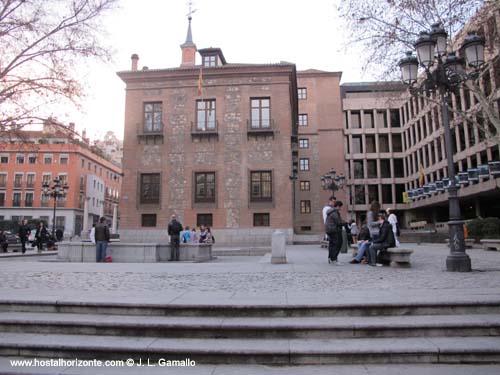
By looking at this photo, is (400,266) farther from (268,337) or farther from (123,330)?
(123,330)

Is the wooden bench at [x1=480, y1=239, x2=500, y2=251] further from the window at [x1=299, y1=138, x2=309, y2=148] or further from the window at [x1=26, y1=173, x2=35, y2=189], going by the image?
the window at [x1=26, y1=173, x2=35, y2=189]

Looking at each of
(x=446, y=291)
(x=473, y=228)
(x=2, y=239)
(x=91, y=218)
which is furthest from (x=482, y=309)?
(x=91, y=218)

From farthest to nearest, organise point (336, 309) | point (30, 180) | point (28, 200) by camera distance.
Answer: point (30, 180)
point (28, 200)
point (336, 309)

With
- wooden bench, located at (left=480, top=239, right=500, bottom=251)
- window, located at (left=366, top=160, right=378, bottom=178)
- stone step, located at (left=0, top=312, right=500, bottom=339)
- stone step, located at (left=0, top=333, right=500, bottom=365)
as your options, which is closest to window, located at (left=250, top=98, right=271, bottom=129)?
wooden bench, located at (left=480, top=239, right=500, bottom=251)

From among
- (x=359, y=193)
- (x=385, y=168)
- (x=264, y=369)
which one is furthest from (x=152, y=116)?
(x=385, y=168)

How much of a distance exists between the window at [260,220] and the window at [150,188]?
25.0ft

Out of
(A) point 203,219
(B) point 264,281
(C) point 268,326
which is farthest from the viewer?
(A) point 203,219

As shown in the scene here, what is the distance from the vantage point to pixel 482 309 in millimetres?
5156

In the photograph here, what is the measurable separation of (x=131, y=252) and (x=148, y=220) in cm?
1360

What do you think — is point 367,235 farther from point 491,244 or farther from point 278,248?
point 491,244

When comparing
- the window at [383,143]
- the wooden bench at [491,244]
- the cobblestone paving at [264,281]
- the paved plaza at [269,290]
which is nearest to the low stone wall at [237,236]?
the wooden bench at [491,244]

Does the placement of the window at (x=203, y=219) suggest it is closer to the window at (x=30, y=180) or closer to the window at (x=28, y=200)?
the window at (x=28, y=200)

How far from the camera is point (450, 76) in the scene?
32.0 feet

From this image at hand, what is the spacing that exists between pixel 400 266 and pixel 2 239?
920 inches
